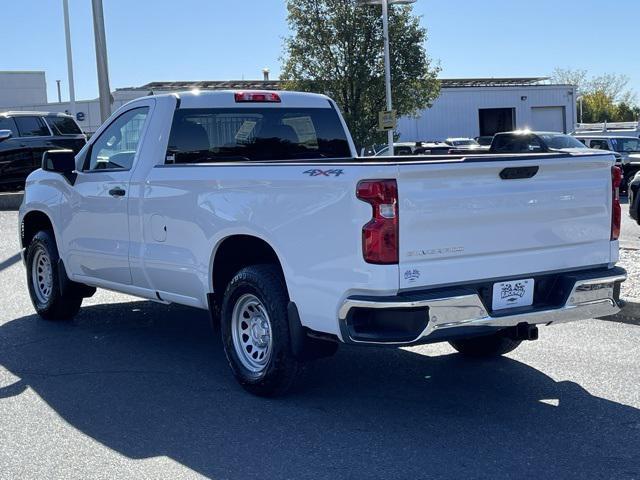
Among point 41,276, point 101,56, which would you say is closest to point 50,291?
point 41,276

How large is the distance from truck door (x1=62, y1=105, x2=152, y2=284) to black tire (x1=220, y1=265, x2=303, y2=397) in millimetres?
1515

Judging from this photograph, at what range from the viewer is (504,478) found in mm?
4340

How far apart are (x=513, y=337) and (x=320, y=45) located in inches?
991

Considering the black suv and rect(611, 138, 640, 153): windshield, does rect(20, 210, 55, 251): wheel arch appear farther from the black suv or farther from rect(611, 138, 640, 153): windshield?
rect(611, 138, 640, 153): windshield

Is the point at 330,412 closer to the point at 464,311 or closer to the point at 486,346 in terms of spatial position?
the point at 464,311

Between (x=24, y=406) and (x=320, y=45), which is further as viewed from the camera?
(x=320, y=45)

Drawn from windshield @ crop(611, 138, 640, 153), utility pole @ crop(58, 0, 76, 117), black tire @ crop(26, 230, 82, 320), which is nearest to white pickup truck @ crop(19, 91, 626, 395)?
black tire @ crop(26, 230, 82, 320)

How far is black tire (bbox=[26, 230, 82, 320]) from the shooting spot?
26.9 ft

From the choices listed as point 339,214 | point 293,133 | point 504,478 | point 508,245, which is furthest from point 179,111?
point 504,478

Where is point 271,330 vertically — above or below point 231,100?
below

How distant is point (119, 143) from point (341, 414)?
3245mm

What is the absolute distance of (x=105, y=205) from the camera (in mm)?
7203

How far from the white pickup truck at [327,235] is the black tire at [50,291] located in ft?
3.34

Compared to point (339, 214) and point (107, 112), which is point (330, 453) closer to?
point (339, 214)
